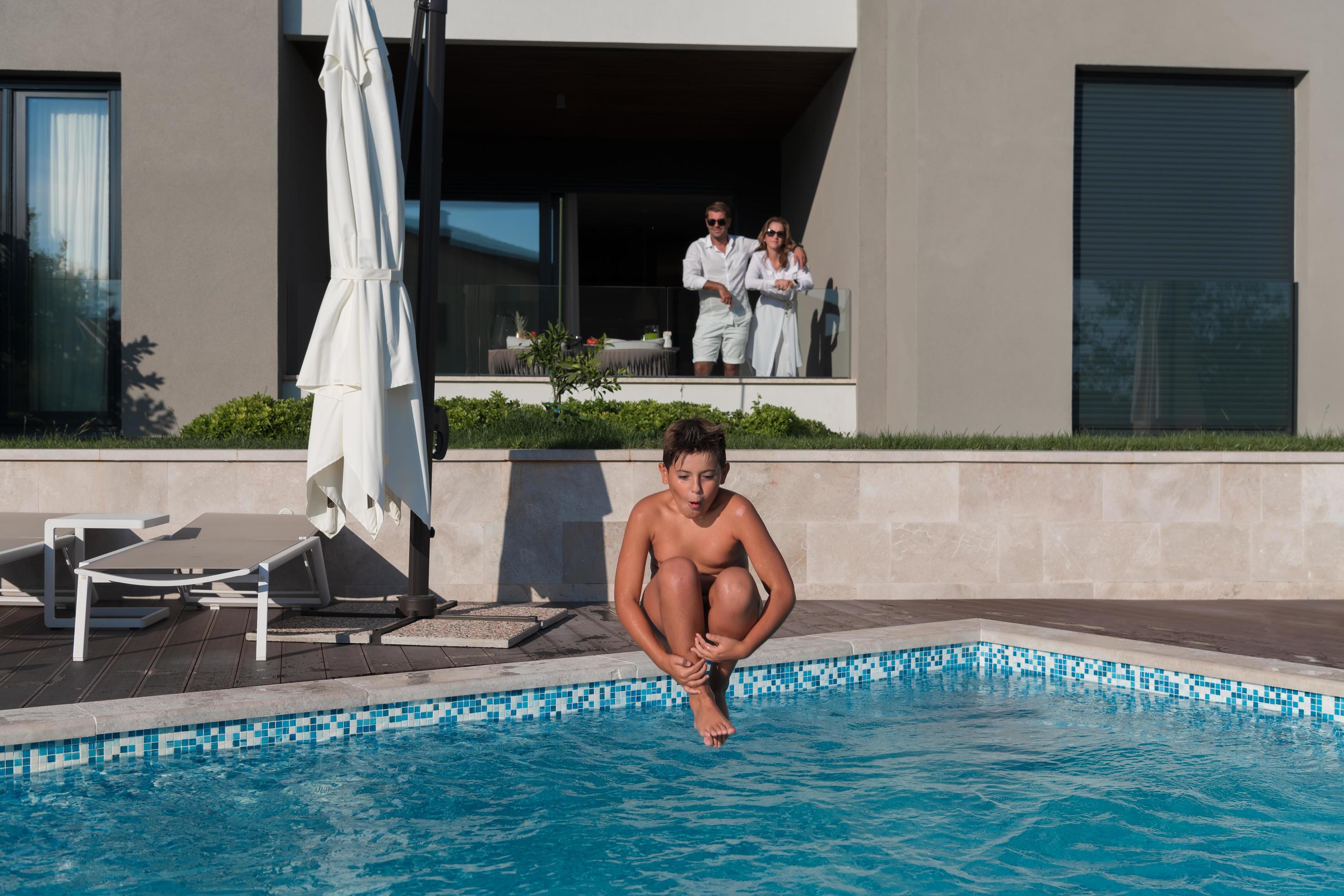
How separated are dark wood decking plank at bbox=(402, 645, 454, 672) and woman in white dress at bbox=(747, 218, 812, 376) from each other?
6316 millimetres

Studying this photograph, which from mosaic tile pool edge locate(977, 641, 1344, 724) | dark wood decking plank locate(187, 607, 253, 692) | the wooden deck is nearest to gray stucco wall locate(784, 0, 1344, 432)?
the wooden deck

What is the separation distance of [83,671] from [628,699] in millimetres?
2447

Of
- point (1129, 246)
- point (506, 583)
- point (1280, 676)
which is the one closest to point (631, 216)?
point (1129, 246)

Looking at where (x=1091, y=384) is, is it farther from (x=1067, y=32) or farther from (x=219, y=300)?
(x=219, y=300)

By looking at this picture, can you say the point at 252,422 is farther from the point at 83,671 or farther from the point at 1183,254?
the point at 1183,254

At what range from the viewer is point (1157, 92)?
1136 cm

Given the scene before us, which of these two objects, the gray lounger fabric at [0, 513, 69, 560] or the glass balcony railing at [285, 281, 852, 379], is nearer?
Result: the gray lounger fabric at [0, 513, 69, 560]

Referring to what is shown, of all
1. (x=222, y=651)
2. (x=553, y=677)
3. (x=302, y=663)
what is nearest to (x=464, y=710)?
(x=553, y=677)

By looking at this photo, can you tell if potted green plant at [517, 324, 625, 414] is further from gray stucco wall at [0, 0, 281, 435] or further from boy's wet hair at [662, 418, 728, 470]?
boy's wet hair at [662, 418, 728, 470]

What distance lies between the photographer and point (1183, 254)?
11500 mm

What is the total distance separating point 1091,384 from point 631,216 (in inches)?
279

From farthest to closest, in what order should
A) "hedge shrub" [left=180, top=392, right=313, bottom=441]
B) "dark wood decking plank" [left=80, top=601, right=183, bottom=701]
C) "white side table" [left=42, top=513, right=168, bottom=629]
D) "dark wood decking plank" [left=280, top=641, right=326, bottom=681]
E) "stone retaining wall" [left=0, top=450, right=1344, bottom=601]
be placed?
"hedge shrub" [left=180, top=392, right=313, bottom=441]
"stone retaining wall" [left=0, top=450, right=1344, bottom=601]
"white side table" [left=42, top=513, right=168, bottom=629]
"dark wood decking plank" [left=280, top=641, right=326, bottom=681]
"dark wood decking plank" [left=80, top=601, right=183, bottom=701]

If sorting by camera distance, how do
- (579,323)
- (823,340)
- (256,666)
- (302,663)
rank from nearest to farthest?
(256,666) < (302,663) < (579,323) < (823,340)

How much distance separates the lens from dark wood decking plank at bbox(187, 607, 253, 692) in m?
5.06
